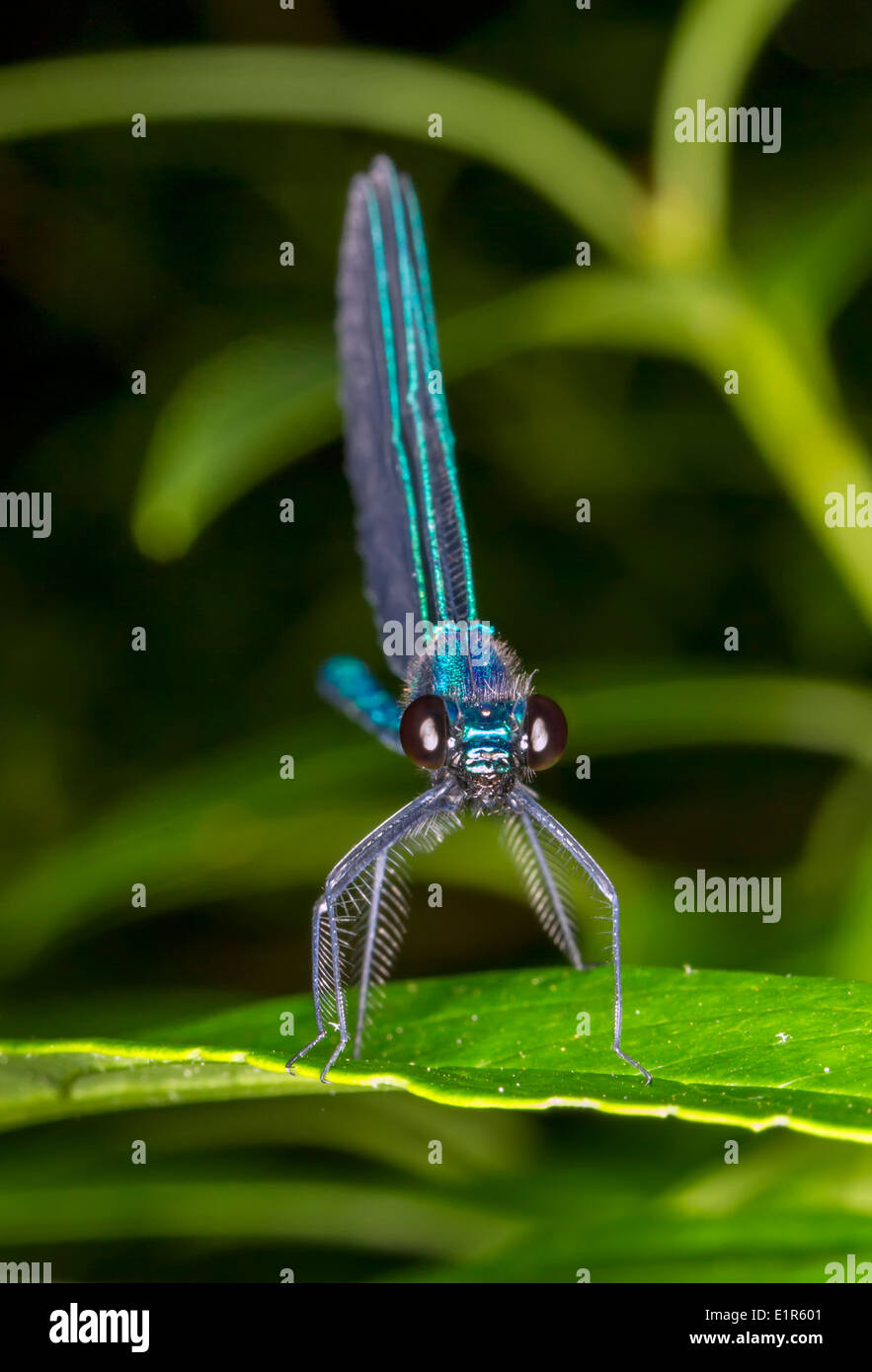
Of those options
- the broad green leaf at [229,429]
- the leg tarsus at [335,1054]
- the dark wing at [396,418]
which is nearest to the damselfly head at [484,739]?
the dark wing at [396,418]

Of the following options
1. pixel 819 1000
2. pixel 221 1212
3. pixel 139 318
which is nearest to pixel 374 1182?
pixel 221 1212

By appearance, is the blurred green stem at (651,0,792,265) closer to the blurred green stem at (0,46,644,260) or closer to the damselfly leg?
the blurred green stem at (0,46,644,260)

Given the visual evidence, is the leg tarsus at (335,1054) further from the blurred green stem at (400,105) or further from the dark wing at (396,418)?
the blurred green stem at (400,105)

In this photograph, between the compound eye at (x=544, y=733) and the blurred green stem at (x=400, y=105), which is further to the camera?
the blurred green stem at (x=400, y=105)

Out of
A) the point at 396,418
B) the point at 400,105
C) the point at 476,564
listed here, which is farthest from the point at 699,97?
the point at 476,564

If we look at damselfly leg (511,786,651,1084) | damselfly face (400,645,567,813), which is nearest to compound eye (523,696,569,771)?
damselfly face (400,645,567,813)

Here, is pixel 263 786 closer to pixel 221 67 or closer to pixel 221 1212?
pixel 221 1212

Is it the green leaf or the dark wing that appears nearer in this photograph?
the green leaf
